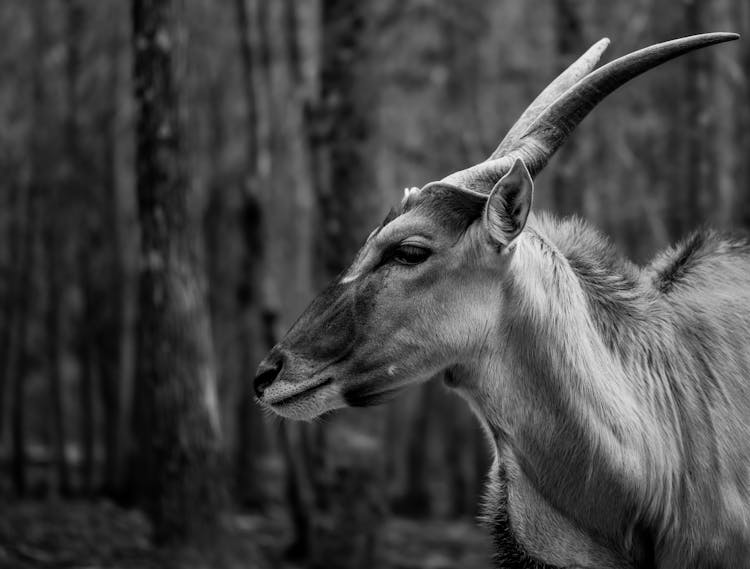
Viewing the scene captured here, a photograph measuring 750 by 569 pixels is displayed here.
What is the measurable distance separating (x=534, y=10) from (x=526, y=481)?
955 inches

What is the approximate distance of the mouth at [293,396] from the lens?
533cm

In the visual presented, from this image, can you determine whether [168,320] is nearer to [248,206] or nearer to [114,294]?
[248,206]

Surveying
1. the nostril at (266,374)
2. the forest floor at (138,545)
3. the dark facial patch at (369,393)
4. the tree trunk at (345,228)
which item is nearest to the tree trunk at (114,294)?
A: the forest floor at (138,545)

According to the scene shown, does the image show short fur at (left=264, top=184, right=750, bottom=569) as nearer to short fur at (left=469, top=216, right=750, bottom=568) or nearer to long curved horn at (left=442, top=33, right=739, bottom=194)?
short fur at (left=469, top=216, right=750, bottom=568)

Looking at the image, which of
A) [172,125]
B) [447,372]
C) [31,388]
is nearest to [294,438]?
[172,125]

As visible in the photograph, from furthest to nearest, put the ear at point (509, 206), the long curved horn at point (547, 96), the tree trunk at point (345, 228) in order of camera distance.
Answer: the tree trunk at point (345, 228)
the long curved horn at point (547, 96)
the ear at point (509, 206)

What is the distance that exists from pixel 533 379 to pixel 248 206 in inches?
385

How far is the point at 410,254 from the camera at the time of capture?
5480mm

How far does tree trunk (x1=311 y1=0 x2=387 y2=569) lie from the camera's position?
37.7ft

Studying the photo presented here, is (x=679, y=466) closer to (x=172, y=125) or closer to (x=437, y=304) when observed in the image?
(x=437, y=304)

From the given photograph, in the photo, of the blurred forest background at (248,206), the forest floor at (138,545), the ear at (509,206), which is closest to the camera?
the ear at (509,206)

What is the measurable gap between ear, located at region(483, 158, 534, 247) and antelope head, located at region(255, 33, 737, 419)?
1 cm

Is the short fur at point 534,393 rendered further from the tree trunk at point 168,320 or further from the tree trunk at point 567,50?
the tree trunk at point 567,50

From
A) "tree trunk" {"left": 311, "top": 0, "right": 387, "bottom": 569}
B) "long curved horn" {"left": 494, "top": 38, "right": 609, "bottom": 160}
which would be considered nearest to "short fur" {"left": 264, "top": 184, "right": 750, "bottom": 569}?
"long curved horn" {"left": 494, "top": 38, "right": 609, "bottom": 160}
